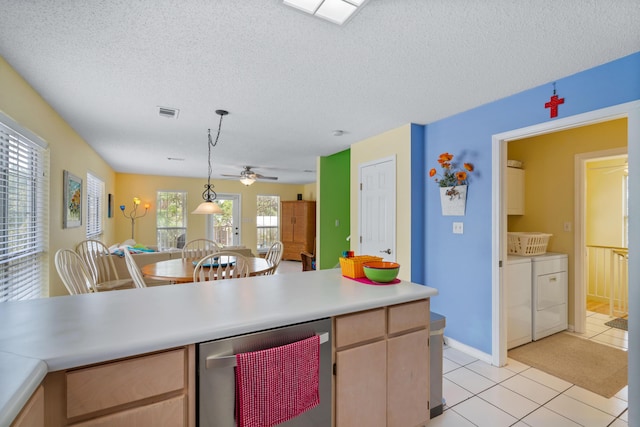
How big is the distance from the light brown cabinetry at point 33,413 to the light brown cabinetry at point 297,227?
7.36 metres

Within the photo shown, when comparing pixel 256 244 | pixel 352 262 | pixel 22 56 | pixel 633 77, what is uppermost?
pixel 22 56

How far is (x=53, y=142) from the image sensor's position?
2889 mm

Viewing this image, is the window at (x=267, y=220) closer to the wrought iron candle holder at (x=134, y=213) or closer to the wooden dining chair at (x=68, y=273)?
the wrought iron candle holder at (x=134, y=213)

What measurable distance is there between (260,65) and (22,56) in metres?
1.46

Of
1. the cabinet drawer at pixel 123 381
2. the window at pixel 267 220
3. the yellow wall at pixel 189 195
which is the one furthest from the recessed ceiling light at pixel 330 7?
the window at pixel 267 220

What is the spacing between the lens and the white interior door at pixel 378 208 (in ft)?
11.7

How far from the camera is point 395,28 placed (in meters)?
1.61

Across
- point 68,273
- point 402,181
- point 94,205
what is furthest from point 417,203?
point 94,205

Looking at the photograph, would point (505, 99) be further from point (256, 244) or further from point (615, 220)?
point (256, 244)

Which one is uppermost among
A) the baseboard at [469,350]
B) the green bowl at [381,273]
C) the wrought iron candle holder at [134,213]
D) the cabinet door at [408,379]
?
the wrought iron candle holder at [134,213]

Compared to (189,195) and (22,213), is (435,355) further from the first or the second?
(189,195)

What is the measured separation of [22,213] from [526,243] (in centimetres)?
464

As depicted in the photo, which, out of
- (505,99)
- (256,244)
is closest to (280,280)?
(505,99)

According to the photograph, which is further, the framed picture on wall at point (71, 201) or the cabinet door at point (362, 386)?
the framed picture on wall at point (71, 201)
